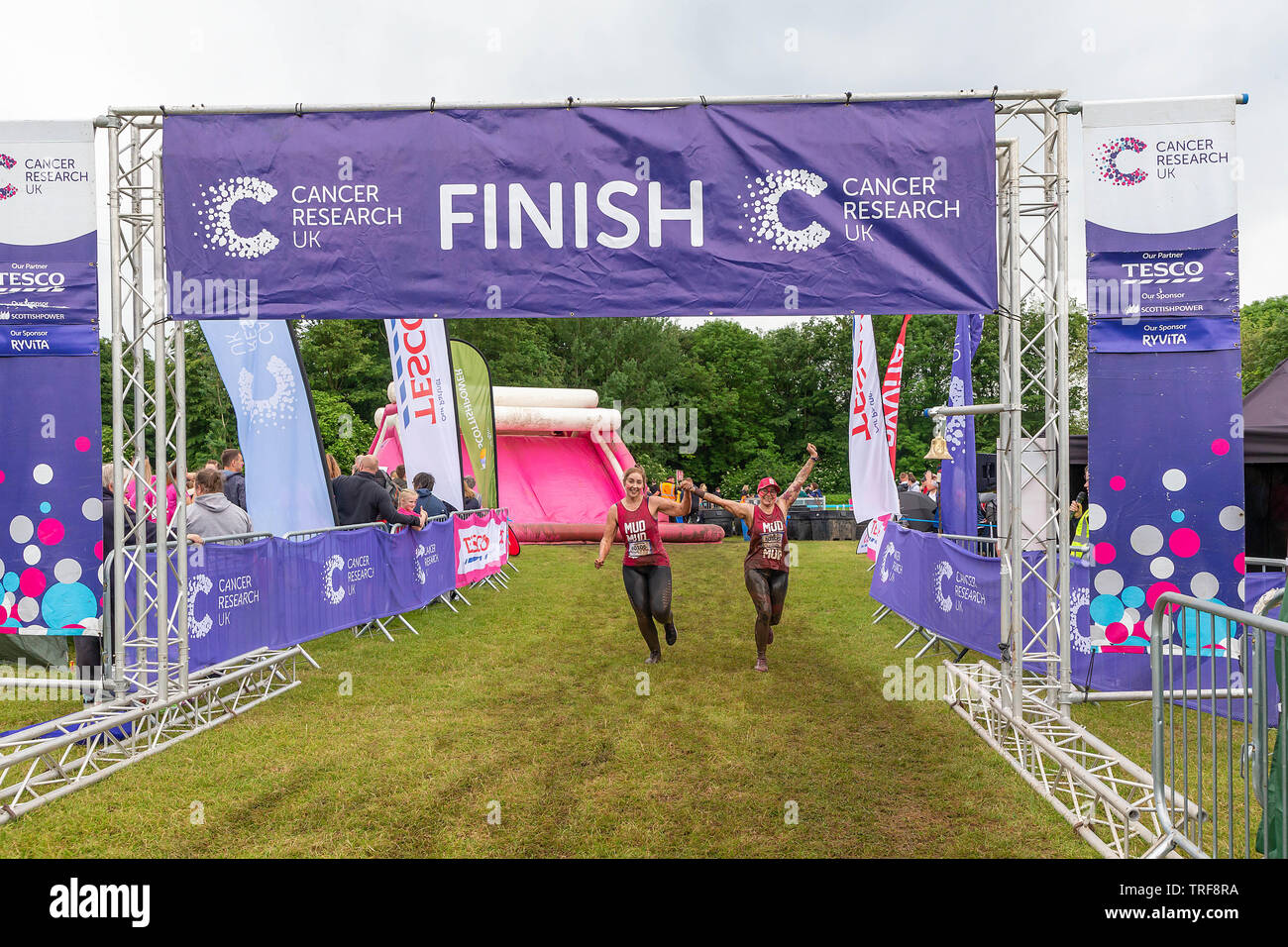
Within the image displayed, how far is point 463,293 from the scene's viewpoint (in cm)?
555

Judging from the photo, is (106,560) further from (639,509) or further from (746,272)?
(746,272)

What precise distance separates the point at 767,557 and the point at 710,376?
131ft

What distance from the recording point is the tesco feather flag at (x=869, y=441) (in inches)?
476

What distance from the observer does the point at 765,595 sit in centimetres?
776

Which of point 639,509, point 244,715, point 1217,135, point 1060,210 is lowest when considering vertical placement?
point 244,715

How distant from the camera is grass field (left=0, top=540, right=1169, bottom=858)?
4145 millimetres

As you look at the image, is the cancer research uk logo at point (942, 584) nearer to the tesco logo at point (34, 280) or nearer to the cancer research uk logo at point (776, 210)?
the cancer research uk logo at point (776, 210)

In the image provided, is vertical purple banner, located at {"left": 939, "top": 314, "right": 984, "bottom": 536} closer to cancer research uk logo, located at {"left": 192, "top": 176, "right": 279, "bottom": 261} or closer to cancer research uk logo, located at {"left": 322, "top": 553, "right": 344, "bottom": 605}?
cancer research uk logo, located at {"left": 322, "top": 553, "right": 344, "bottom": 605}

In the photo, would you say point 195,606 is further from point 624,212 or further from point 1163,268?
point 1163,268

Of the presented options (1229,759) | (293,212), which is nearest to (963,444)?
(1229,759)

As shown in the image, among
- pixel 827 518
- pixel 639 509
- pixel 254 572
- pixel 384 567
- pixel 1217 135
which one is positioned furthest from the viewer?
pixel 827 518

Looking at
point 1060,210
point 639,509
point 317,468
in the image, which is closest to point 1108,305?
point 1060,210

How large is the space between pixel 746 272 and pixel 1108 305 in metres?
2.54

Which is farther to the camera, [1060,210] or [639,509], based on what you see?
[639,509]
